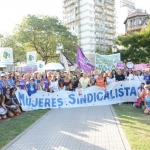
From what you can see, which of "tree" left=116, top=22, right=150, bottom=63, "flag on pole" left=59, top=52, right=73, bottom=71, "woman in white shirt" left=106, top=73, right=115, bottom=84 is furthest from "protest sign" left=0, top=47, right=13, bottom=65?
"tree" left=116, top=22, right=150, bottom=63

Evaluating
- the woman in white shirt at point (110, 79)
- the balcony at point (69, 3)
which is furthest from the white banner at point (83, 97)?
the balcony at point (69, 3)

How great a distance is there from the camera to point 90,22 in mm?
89250

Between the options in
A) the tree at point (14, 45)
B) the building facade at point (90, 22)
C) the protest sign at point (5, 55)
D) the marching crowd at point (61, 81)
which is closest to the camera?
the marching crowd at point (61, 81)

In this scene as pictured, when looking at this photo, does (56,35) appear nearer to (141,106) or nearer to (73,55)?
(73,55)

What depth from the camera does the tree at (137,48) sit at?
36906 mm

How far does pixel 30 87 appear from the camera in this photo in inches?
490

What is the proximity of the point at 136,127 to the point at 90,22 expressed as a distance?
3317 inches

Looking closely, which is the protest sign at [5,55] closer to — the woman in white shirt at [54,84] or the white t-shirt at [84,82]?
the woman in white shirt at [54,84]

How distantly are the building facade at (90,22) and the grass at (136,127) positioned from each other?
3039 inches

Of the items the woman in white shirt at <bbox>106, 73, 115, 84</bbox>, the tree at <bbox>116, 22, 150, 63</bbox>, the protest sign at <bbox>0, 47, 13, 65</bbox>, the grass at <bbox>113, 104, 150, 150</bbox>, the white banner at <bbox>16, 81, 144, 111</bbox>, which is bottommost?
the grass at <bbox>113, 104, 150, 150</bbox>

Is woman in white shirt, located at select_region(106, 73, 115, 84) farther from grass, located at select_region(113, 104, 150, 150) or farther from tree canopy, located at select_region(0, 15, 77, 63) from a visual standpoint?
tree canopy, located at select_region(0, 15, 77, 63)

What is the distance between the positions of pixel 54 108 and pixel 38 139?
5.33m

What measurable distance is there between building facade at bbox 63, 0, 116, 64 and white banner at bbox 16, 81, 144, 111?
73.9 m

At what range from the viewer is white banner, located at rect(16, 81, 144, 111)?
12.3 metres
